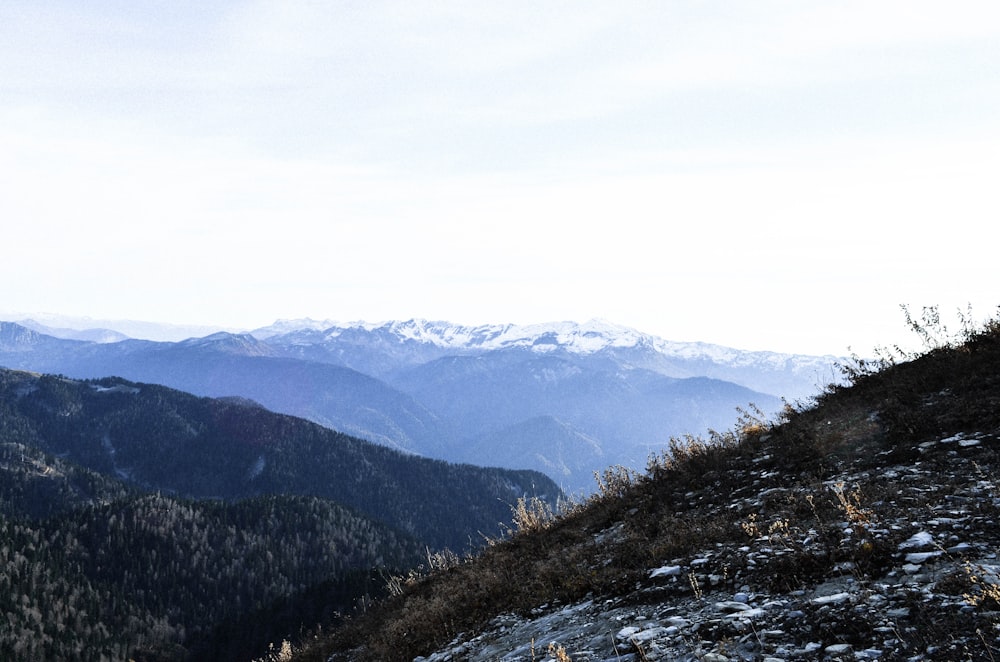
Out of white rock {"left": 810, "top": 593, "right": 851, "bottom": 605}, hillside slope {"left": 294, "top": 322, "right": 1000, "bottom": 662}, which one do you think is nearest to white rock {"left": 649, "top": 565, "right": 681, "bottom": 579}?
hillside slope {"left": 294, "top": 322, "right": 1000, "bottom": 662}

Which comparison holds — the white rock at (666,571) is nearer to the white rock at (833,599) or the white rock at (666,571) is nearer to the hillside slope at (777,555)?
the hillside slope at (777,555)

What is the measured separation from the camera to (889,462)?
10789 millimetres

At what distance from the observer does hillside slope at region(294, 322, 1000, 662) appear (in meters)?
5.94

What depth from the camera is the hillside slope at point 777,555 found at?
234 inches

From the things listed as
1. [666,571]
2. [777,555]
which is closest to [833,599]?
[777,555]

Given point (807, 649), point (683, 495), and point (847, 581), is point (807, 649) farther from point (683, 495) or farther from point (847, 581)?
point (683, 495)

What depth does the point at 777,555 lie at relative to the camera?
796 cm

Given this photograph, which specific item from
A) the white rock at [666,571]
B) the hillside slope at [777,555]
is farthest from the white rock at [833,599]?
the white rock at [666,571]

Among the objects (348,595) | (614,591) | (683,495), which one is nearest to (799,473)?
(683,495)

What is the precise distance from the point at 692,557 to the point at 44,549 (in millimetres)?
255907

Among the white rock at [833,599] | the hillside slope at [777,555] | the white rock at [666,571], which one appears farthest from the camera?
the white rock at [666,571]

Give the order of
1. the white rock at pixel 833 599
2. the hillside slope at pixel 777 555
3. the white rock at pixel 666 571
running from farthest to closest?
the white rock at pixel 666 571
the white rock at pixel 833 599
the hillside slope at pixel 777 555

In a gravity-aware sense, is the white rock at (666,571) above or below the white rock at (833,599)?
below

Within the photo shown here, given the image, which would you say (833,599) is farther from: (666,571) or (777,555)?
(666,571)
